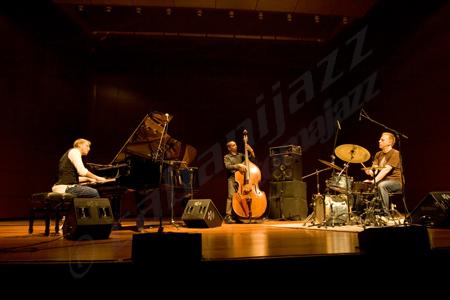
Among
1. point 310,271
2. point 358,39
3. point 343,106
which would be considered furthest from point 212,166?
point 310,271

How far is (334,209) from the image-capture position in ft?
16.7

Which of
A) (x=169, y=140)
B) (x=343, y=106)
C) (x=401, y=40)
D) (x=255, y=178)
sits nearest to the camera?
(x=169, y=140)

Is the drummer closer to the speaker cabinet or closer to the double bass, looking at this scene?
the double bass

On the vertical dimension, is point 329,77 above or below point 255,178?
above

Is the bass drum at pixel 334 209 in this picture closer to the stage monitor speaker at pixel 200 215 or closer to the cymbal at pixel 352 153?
the cymbal at pixel 352 153

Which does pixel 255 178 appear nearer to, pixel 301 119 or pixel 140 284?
pixel 301 119

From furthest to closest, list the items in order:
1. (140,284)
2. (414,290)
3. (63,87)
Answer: (63,87) < (414,290) < (140,284)

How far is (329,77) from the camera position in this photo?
8.85 m

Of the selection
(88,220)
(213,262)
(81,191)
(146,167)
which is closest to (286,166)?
(146,167)

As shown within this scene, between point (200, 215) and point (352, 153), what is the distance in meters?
2.31

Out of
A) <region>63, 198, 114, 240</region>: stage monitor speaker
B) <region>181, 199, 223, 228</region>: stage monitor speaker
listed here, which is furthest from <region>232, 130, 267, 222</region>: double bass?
<region>63, 198, 114, 240</region>: stage monitor speaker

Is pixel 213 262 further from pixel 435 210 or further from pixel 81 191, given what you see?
pixel 435 210

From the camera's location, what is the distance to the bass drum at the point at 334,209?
504cm

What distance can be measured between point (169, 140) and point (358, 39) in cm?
550
